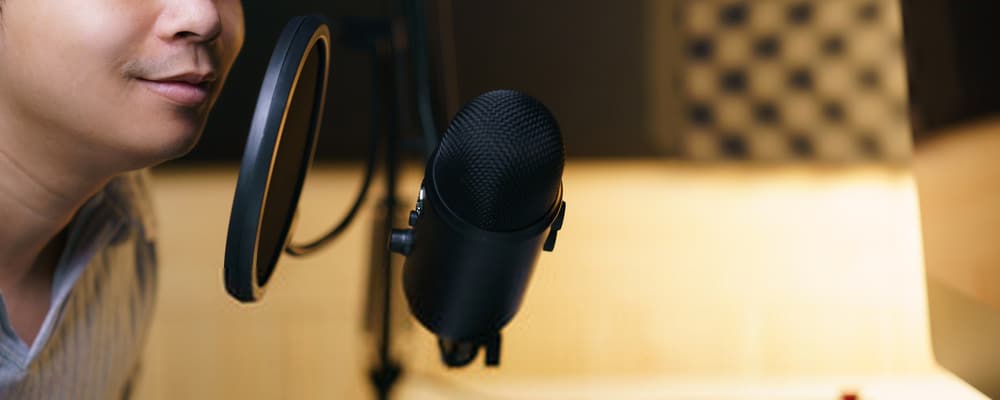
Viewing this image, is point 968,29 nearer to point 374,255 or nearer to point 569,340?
point 374,255

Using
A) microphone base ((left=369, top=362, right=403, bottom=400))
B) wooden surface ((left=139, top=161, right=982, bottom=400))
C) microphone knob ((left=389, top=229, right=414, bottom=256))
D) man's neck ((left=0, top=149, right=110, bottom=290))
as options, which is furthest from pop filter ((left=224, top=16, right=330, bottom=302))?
wooden surface ((left=139, top=161, right=982, bottom=400))

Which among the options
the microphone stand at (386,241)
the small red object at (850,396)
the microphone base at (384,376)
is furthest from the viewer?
the microphone base at (384,376)

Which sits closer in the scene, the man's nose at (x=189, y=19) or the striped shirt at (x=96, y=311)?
the man's nose at (x=189, y=19)

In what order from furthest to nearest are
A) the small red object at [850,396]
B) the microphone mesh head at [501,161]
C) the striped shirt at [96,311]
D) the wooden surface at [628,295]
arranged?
the wooden surface at [628,295] < the striped shirt at [96,311] < the small red object at [850,396] < the microphone mesh head at [501,161]

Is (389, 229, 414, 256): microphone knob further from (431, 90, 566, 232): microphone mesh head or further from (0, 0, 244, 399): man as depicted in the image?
(0, 0, 244, 399): man

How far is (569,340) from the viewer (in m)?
1.73

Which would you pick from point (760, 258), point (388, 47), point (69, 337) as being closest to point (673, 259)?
point (760, 258)


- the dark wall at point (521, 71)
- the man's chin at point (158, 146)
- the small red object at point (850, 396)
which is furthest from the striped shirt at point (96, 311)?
the dark wall at point (521, 71)

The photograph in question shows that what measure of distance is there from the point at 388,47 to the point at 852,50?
44.2 inches

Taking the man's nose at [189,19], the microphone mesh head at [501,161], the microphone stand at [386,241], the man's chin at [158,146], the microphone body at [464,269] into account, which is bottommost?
the microphone stand at [386,241]

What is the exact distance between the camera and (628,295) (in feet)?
5.82

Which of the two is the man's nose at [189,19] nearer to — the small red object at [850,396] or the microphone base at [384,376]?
the small red object at [850,396]

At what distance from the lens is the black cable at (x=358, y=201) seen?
2.34 feet

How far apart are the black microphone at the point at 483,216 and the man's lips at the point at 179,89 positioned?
0.18 m
